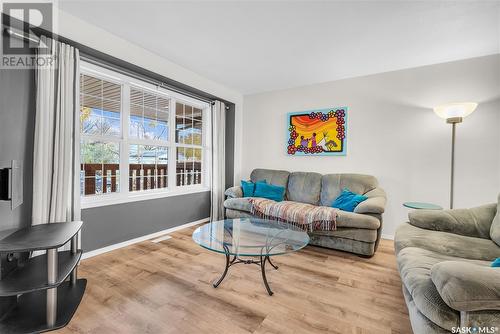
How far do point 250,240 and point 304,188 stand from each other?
1.88 m

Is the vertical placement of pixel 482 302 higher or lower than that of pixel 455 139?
lower

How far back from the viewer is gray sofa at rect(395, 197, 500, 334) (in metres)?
1.01

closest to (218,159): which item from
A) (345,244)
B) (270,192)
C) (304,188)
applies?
(270,192)

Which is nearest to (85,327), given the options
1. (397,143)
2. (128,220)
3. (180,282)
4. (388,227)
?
(180,282)

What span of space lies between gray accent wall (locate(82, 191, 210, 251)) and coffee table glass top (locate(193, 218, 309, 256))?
1248mm

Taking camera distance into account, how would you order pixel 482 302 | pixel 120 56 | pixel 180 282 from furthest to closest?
1. pixel 120 56
2. pixel 180 282
3. pixel 482 302

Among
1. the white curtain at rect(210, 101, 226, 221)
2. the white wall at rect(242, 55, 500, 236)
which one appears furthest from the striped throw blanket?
the white wall at rect(242, 55, 500, 236)

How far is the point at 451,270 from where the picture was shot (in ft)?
3.62

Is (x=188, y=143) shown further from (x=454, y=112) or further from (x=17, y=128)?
(x=454, y=112)

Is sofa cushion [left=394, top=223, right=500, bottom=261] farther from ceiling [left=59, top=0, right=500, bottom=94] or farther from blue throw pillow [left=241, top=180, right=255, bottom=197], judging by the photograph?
blue throw pillow [left=241, top=180, right=255, bottom=197]

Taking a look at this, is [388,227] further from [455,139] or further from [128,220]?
[128,220]

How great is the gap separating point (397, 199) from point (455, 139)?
1.03m

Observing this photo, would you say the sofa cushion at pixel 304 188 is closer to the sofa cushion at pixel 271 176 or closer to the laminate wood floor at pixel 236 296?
the sofa cushion at pixel 271 176

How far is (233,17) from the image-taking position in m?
2.18
